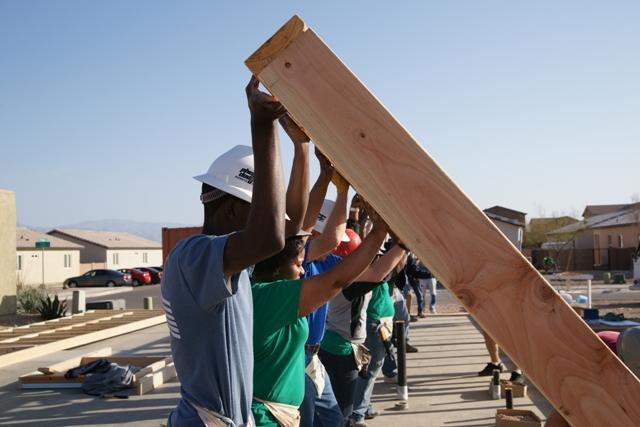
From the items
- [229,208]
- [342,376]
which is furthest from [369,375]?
[229,208]

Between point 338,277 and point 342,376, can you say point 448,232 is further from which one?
point 342,376

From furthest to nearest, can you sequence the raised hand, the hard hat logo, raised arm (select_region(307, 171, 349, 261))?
1. raised arm (select_region(307, 171, 349, 261))
2. the hard hat logo
3. the raised hand

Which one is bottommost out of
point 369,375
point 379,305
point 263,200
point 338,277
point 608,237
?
point 369,375

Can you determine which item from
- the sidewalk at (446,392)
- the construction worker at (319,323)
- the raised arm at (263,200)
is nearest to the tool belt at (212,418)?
the raised arm at (263,200)

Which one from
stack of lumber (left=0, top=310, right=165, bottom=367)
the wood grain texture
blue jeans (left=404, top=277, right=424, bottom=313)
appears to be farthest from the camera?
blue jeans (left=404, top=277, right=424, bottom=313)

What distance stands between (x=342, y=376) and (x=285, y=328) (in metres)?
2.54

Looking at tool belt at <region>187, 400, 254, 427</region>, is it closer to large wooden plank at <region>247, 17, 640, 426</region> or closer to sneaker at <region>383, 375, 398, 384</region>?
large wooden plank at <region>247, 17, 640, 426</region>

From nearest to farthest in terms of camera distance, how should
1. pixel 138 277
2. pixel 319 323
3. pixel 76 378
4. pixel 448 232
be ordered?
pixel 448 232
pixel 319 323
pixel 76 378
pixel 138 277

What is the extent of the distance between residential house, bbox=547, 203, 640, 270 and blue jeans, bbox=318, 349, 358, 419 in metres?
45.9

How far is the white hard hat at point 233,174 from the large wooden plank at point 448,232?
2.16 feet

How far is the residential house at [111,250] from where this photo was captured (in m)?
71.9

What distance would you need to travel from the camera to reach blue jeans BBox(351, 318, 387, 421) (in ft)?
22.5

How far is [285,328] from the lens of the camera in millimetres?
3346

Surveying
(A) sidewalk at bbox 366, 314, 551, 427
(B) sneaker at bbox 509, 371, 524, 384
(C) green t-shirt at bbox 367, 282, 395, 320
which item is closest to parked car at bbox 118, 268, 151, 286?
(A) sidewalk at bbox 366, 314, 551, 427
